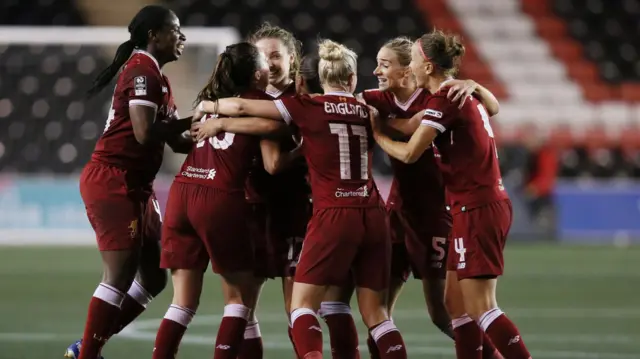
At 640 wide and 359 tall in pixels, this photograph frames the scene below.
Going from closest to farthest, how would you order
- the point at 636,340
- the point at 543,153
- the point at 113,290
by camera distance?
the point at 113,290, the point at 636,340, the point at 543,153

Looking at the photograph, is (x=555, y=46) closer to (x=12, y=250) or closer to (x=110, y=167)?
(x=12, y=250)

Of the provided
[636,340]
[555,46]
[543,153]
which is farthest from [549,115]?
[636,340]

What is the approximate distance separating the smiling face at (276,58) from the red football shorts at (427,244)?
3.43ft

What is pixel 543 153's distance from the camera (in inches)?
687

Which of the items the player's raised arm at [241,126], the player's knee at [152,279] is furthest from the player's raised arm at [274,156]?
the player's knee at [152,279]

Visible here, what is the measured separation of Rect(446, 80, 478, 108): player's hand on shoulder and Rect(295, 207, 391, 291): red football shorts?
67cm

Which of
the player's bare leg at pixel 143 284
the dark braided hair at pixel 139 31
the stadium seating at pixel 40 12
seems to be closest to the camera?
the dark braided hair at pixel 139 31

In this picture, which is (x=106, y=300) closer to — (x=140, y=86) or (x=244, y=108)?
(x=140, y=86)

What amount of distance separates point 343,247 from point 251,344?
1041 millimetres

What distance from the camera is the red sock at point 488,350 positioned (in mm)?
5934

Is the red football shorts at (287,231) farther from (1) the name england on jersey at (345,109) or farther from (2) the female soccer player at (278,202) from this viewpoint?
(1) the name england on jersey at (345,109)

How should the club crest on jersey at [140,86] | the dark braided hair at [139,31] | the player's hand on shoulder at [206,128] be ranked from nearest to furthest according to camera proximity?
1. the player's hand on shoulder at [206,128]
2. the club crest on jersey at [140,86]
3. the dark braided hair at [139,31]

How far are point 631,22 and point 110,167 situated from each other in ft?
58.1

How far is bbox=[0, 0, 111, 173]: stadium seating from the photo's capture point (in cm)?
1661
